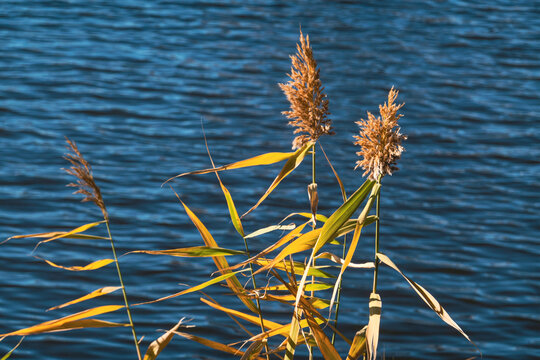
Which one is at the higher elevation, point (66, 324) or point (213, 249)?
point (213, 249)

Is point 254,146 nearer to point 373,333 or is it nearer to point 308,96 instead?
point 308,96

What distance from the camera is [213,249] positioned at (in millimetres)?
1854

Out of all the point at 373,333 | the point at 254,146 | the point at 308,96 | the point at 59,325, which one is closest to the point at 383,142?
the point at 308,96

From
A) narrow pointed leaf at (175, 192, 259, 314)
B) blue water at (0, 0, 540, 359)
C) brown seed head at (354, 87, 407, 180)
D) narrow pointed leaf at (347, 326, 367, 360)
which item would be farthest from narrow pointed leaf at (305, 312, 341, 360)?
blue water at (0, 0, 540, 359)

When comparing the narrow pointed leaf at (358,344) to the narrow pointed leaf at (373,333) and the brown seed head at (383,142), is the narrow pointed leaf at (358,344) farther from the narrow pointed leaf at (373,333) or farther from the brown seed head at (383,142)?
the brown seed head at (383,142)

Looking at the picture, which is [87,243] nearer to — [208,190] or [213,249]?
[208,190]

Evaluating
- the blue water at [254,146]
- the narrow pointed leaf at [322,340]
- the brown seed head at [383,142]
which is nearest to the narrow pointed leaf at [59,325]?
the narrow pointed leaf at [322,340]

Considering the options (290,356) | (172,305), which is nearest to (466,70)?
(172,305)

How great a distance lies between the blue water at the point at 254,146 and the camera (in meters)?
4.05

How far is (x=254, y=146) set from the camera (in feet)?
19.9

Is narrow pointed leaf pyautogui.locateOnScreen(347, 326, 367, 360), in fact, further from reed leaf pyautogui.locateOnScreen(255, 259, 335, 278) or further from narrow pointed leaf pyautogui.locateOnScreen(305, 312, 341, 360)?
reed leaf pyautogui.locateOnScreen(255, 259, 335, 278)

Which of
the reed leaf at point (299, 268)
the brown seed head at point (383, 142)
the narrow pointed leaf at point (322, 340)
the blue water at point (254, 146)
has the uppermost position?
the brown seed head at point (383, 142)

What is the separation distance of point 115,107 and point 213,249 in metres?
5.19

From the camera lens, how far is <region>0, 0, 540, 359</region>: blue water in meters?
4.05
